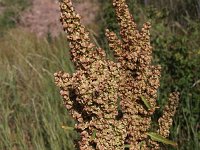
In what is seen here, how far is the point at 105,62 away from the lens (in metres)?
1.54

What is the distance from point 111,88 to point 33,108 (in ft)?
8.32

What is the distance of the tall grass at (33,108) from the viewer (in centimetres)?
330

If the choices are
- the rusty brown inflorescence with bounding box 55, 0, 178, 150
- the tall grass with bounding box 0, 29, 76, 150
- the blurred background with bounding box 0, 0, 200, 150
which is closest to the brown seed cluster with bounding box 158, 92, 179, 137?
the rusty brown inflorescence with bounding box 55, 0, 178, 150

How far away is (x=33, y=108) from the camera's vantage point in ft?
13.0

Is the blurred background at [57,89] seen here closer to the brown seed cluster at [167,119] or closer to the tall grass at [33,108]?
the tall grass at [33,108]

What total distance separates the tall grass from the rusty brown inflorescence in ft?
4.83

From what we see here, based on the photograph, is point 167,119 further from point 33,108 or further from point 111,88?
point 33,108

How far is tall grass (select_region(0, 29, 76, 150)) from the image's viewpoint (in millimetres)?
3301

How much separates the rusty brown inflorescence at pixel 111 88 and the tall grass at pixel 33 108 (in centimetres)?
147

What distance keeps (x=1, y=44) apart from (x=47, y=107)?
3.53 meters

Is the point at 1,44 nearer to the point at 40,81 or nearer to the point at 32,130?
the point at 40,81

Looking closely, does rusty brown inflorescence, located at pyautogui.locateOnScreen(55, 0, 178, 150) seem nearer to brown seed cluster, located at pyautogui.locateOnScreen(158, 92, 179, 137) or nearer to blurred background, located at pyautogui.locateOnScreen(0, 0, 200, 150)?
brown seed cluster, located at pyautogui.locateOnScreen(158, 92, 179, 137)

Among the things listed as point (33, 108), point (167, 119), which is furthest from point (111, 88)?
point (33, 108)

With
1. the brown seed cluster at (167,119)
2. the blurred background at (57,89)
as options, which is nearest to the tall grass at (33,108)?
the blurred background at (57,89)
